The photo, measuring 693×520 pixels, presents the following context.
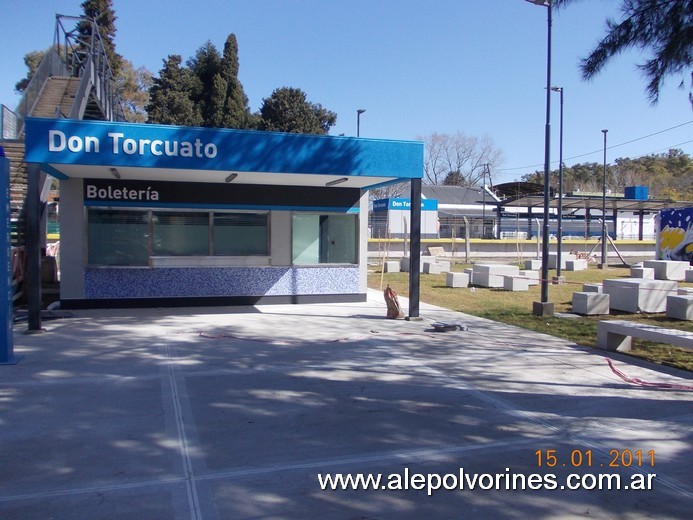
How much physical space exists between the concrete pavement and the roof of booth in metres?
3.06

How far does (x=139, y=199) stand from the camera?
A: 42.7ft

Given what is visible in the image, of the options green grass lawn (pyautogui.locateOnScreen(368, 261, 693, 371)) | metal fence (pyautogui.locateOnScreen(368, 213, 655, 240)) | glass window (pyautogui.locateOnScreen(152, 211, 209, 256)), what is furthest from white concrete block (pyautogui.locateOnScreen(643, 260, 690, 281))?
glass window (pyautogui.locateOnScreen(152, 211, 209, 256))

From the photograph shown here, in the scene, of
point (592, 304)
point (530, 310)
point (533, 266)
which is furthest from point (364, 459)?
point (533, 266)

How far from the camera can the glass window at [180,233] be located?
13.4 m

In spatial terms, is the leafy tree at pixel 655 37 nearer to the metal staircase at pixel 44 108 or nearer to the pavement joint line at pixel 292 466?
the pavement joint line at pixel 292 466

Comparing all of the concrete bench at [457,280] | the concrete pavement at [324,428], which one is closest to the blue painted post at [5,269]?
the concrete pavement at [324,428]

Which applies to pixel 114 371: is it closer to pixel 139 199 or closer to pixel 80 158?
pixel 80 158

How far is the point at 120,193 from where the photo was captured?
1288 cm

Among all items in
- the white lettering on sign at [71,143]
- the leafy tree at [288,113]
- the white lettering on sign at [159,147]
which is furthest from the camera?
the leafy tree at [288,113]

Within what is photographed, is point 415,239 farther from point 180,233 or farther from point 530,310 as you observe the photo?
point 180,233

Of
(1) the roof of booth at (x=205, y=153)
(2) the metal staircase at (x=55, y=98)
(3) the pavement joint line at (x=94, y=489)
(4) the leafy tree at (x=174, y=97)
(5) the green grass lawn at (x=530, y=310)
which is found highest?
(4) the leafy tree at (x=174, y=97)

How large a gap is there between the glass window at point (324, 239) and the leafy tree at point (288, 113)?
31.6m

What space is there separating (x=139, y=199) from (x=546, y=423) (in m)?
10.1

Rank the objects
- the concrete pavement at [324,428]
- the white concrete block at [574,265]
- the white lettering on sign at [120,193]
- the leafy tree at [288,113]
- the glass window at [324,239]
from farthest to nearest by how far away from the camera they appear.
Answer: the leafy tree at [288,113]
the white concrete block at [574,265]
the glass window at [324,239]
the white lettering on sign at [120,193]
the concrete pavement at [324,428]
